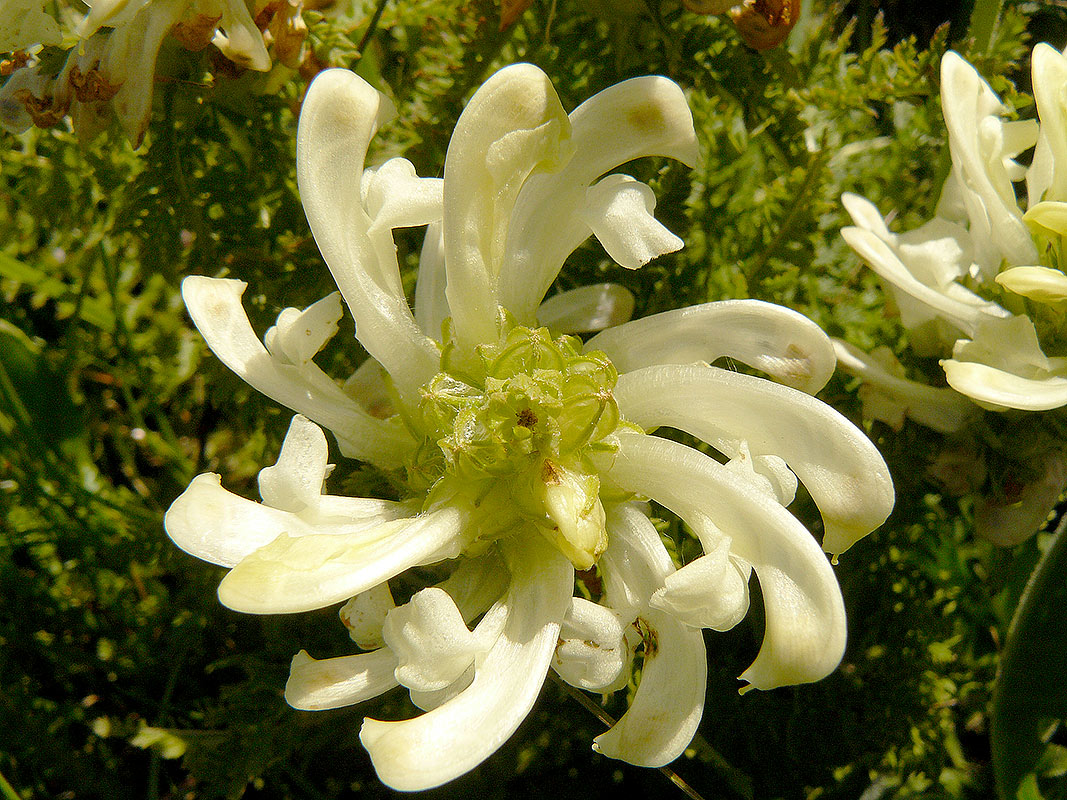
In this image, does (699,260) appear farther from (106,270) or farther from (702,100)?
(106,270)

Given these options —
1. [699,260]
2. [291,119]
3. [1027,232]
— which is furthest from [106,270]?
[1027,232]

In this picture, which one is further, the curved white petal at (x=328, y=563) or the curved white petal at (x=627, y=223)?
the curved white petal at (x=627, y=223)

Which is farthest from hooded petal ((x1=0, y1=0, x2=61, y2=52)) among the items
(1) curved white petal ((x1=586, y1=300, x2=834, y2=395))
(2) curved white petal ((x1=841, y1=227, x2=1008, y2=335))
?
(2) curved white petal ((x1=841, y1=227, x2=1008, y2=335))

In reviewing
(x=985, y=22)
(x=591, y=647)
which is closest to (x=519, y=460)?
(x=591, y=647)

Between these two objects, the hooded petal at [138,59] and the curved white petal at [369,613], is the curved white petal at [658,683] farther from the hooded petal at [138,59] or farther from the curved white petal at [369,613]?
the hooded petal at [138,59]

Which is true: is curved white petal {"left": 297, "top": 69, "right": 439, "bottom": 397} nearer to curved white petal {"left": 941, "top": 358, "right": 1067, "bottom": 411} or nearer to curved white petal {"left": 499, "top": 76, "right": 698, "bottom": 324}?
curved white petal {"left": 499, "top": 76, "right": 698, "bottom": 324}

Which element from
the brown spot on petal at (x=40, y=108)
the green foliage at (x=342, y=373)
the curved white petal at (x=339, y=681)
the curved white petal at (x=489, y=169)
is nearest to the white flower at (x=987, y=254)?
the green foliage at (x=342, y=373)

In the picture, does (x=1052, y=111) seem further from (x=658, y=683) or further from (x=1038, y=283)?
(x=658, y=683)
